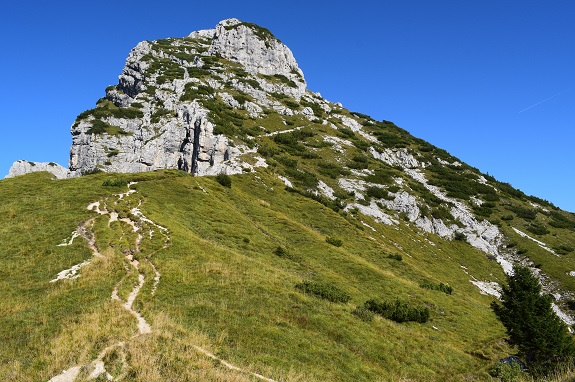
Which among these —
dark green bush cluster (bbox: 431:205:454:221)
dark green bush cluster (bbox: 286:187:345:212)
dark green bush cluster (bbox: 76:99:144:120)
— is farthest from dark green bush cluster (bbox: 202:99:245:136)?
dark green bush cluster (bbox: 431:205:454:221)

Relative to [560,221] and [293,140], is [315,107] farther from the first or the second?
[560,221]

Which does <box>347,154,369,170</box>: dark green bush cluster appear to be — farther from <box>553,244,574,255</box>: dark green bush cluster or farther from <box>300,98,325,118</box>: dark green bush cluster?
<box>553,244,574,255</box>: dark green bush cluster

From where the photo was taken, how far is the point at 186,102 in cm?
10500

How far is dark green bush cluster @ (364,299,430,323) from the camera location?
27.4 m

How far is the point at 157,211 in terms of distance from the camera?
3825cm

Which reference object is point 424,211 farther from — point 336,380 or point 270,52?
point 270,52

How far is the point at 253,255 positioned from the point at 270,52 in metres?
148

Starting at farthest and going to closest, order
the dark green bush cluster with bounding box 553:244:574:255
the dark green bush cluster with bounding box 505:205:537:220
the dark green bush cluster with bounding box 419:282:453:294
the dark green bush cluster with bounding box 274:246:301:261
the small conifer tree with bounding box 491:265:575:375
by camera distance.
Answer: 1. the dark green bush cluster with bounding box 505:205:537:220
2. the dark green bush cluster with bounding box 553:244:574:255
3. the dark green bush cluster with bounding box 419:282:453:294
4. the dark green bush cluster with bounding box 274:246:301:261
5. the small conifer tree with bounding box 491:265:575:375

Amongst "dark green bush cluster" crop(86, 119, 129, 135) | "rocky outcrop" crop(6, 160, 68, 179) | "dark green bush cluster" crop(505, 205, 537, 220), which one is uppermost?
"dark green bush cluster" crop(86, 119, 129, 135)

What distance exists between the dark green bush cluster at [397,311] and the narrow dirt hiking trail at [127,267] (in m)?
16.2

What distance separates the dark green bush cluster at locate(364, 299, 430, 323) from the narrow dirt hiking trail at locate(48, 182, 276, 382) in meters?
16.2

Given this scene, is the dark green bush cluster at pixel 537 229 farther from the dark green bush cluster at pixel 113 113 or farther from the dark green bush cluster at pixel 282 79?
the dark green bush cluster at pixel 113 113

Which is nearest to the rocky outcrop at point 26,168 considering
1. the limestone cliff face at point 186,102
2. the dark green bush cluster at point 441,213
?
the limestone cliff face at point 186,102

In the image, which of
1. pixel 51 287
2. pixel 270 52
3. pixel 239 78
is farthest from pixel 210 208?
pixel 270 52
